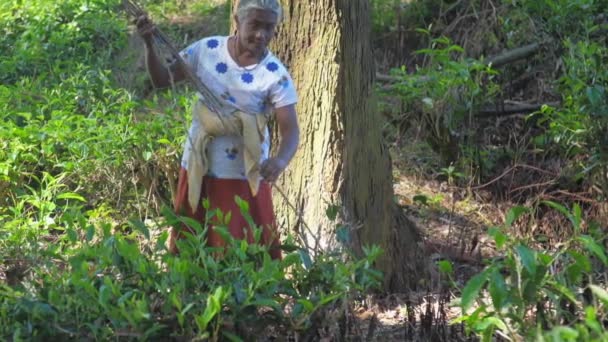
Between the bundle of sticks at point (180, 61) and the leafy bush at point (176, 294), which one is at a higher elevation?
the bundle of sticks at point (180, 61)

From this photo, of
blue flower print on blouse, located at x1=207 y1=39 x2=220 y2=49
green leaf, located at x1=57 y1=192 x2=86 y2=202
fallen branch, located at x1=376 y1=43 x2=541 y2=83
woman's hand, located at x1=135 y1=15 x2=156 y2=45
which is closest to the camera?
woman's hand, located at x1=135 y1=15 x2=156 y2=45

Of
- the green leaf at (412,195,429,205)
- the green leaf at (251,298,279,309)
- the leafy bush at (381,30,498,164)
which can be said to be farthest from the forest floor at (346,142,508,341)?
the green leaf at (251,298,279,309)

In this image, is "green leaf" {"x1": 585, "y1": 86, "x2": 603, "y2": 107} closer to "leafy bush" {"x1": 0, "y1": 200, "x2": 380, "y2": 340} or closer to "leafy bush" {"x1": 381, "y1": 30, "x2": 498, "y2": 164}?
"leafy bush" {"x1": 381, "y1": 30, "x2": 498, "y2": 164}

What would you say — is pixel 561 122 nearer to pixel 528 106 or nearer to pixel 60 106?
pixel 528 106

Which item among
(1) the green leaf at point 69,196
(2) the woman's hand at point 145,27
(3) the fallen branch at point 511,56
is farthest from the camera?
(3) the fallen branch at point 511,56

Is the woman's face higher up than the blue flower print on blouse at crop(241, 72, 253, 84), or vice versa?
the woman's face

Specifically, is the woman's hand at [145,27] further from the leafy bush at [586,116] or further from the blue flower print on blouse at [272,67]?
the leafy bush at [586,116]

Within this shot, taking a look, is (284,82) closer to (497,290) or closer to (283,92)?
(283,92)

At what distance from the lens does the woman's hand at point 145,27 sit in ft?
14.1

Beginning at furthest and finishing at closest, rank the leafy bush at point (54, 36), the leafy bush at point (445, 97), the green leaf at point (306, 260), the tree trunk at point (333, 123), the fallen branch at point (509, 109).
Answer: the leafy bush at point (54, 36)
the fallen branch at point (509, 109)
the leafy bush at point (445, 97)
the tree trunk at point (333, 123)
the green leaf at point (306, 260)

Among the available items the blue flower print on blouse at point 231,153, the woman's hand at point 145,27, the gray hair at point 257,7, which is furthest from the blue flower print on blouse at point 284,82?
the woman's hand at point 145,27

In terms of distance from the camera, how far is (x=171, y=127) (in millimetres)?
6773

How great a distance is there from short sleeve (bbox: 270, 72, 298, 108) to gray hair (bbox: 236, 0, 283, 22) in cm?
25

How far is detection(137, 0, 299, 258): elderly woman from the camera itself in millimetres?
4449
